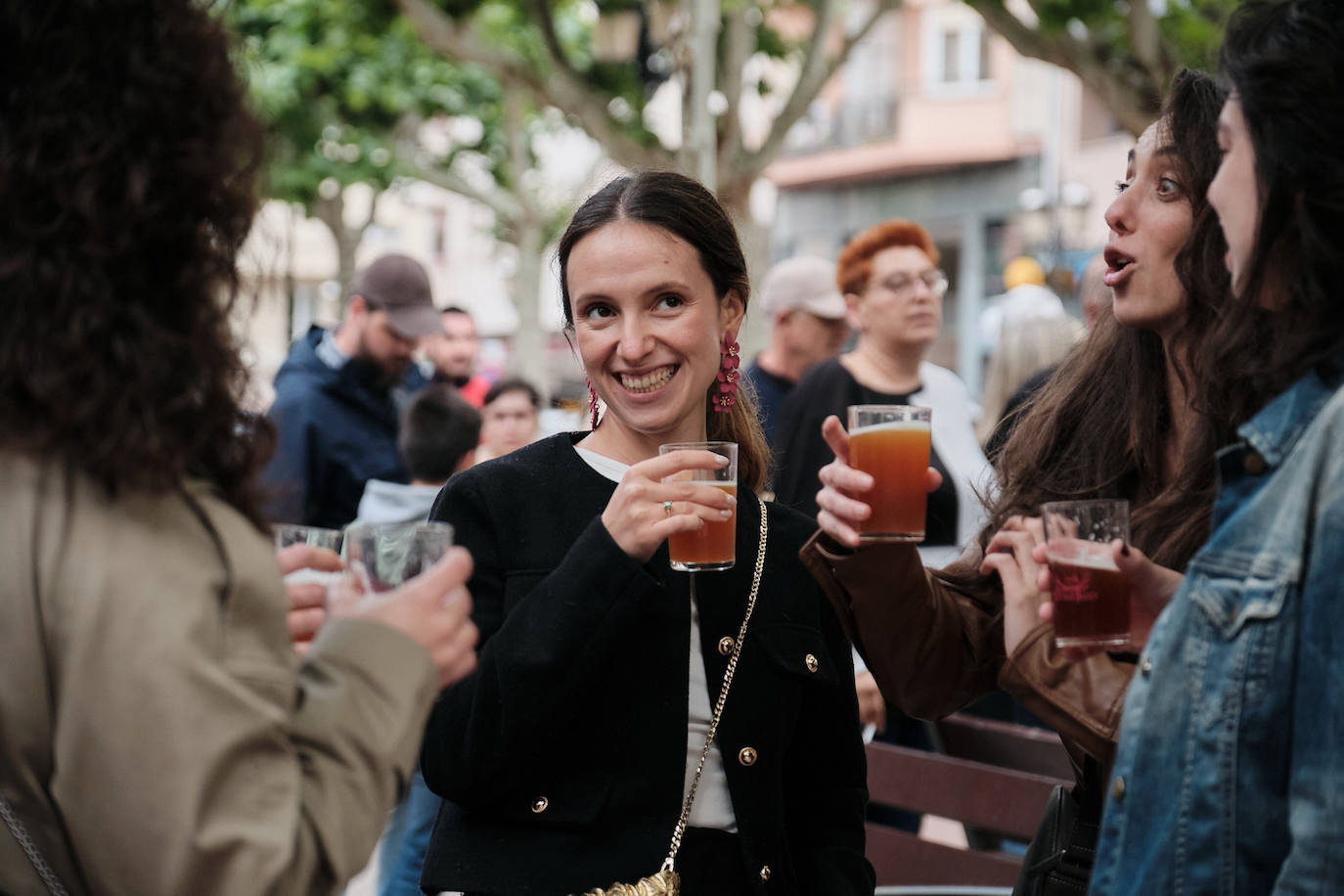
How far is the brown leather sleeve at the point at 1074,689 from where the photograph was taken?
92.3 inches

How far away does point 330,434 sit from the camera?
602 cm

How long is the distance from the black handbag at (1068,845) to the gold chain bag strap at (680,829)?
62cm

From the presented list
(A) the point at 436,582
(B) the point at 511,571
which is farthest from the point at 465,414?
(A) the point at 436,582

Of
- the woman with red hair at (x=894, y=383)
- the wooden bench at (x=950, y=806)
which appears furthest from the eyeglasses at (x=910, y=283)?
the wooden bench at (x=950, y=806)

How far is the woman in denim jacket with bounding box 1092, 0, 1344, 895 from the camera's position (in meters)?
1.72

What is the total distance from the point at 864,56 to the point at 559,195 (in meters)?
7.59

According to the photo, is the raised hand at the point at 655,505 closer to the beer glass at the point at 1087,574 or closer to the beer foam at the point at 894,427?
the beer foam at the point at 894,427

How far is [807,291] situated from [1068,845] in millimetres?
4513

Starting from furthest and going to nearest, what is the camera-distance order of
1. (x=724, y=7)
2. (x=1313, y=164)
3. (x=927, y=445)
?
1. (x=724, y=7)
2. (x=927, y=445)
3. (x=1313, y=164)

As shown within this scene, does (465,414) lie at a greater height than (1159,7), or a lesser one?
lesser

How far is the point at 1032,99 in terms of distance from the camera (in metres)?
29.4

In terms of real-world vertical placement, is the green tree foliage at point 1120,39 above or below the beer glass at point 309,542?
above

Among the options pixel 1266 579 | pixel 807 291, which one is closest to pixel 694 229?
pixel 1266 579

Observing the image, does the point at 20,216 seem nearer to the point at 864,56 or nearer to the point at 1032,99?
the point at 1032,99
